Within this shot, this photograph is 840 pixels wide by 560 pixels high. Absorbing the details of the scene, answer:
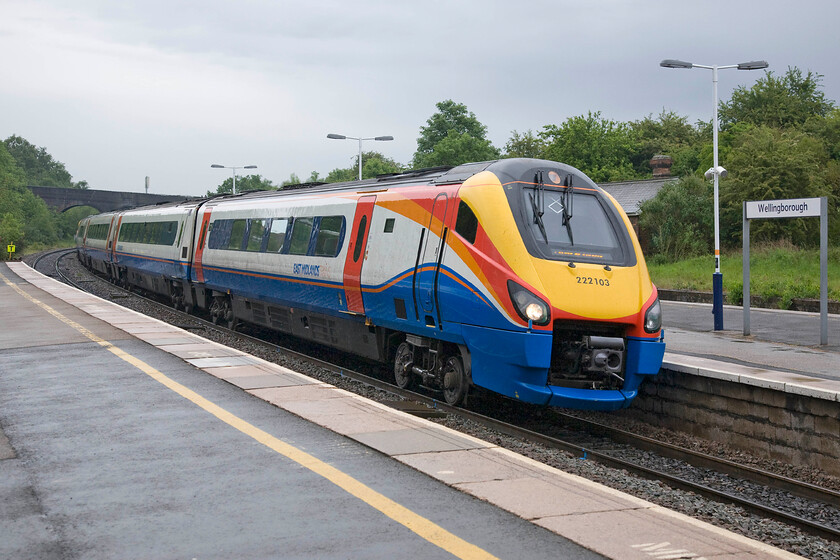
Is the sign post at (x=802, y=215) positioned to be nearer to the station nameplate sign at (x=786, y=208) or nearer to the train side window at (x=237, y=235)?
the station nameplate sign at (x=786, y=208)

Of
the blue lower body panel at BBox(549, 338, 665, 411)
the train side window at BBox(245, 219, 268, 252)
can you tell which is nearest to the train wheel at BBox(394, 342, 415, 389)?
the blue lower body panel at BBox(549, 338, 665, 411)

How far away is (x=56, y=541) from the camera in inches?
200

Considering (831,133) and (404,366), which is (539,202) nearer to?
(404,366)

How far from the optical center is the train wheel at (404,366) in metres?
12.0

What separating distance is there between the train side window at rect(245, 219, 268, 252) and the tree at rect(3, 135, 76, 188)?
543ft

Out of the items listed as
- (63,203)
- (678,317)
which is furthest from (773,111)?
(63,203)

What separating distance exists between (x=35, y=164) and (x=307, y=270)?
582 ft

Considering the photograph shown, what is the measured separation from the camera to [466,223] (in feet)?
33.4

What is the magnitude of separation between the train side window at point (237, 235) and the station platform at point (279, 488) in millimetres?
7878

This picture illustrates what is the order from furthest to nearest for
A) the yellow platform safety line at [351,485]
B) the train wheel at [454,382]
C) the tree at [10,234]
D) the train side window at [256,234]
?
the tree at [10,234] < the train side window at [256,234] < the train wheel at [454,382] < the yellow platform safety line at [351,485]

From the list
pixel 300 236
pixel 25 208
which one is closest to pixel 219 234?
pixel 300 236

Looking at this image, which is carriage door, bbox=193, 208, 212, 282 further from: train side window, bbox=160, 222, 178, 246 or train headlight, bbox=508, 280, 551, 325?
train headlight, bbox=508, 280, 551, 325

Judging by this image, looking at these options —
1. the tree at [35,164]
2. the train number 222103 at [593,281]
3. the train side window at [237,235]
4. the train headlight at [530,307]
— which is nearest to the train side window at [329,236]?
the train side window at [237,235]

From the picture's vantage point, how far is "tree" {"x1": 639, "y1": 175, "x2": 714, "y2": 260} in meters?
37.3
